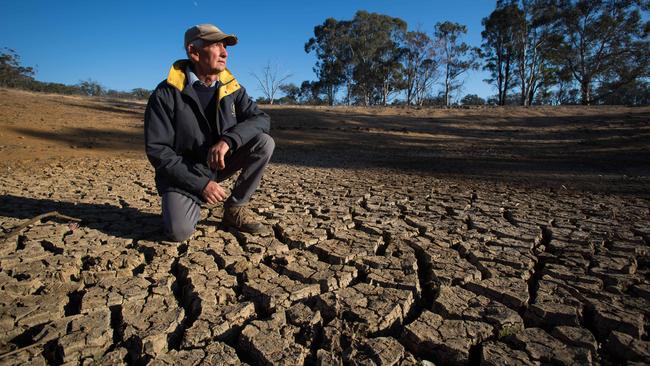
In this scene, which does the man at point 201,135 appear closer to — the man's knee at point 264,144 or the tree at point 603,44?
the man's knee at point 264,144

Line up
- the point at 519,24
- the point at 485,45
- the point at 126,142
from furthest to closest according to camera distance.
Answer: the point at 485,45, the point at 519,24, the point at 126,142

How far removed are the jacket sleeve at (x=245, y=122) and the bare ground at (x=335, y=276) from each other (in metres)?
0.71

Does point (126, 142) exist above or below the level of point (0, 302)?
above

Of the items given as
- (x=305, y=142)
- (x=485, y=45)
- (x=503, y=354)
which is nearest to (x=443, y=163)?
(x=305, y=142)

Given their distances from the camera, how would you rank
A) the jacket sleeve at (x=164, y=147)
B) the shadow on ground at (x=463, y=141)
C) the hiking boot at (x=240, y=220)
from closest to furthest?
the jacket sleeve at (x=164, y=147) < the hiking boot at (x=240, y=220) < the shadow on ground at (x=463, y=141)

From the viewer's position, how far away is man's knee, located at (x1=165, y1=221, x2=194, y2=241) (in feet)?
7.29

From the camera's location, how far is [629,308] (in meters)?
1.59

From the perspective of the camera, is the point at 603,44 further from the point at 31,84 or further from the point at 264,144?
the point at 31,84

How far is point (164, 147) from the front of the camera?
2232mm

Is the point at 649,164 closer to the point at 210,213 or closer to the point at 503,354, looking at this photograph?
the point at 503,354

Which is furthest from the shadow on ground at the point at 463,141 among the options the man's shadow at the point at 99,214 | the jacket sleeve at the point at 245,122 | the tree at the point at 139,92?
the tree at the point at 139,92

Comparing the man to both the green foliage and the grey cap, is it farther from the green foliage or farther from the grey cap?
the green foliage

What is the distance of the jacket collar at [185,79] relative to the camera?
7.42ft

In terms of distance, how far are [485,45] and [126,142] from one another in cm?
2873
